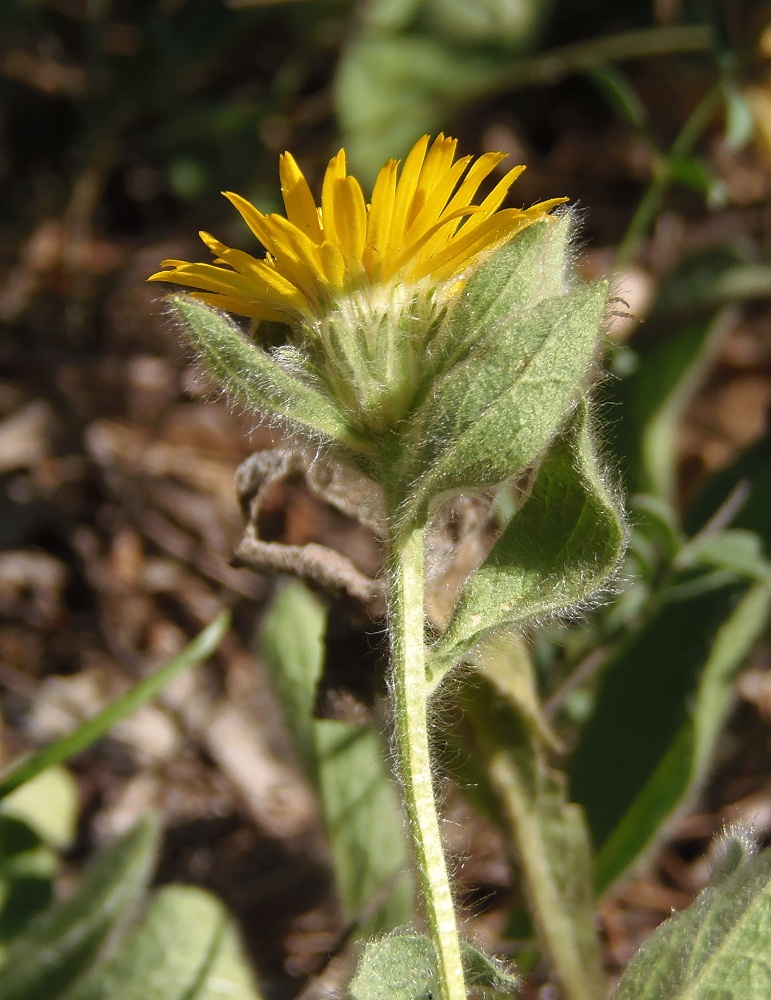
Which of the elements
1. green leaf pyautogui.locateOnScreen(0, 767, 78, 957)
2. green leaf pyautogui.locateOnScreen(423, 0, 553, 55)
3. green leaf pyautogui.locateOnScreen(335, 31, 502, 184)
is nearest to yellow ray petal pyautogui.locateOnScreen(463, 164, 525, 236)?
green leaf pyautogui.locateOnScreen(0, 767, 78, 957)

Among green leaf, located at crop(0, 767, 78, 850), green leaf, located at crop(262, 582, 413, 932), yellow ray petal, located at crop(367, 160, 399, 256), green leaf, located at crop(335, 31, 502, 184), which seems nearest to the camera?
yellow ray petal, located at crop(367, 160, 399, 256)

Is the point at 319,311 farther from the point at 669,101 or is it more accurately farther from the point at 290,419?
the point at 669,101

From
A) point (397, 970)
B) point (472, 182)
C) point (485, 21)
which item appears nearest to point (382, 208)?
point (472, 182)

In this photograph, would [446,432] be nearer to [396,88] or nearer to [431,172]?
[431,172]

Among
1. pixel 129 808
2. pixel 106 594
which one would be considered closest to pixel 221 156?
pixel 106 594

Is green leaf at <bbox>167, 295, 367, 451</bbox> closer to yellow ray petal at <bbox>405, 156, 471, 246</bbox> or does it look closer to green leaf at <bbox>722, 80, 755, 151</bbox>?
yellow ray petal at <bbox>405, 156, 471, 246</bbox>

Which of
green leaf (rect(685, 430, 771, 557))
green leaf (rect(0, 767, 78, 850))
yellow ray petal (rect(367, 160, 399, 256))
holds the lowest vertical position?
green leaf (rect(0, 767, 78, 850))
